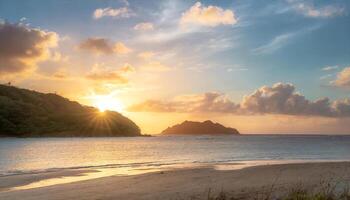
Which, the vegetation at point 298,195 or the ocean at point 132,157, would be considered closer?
the vegetation at point 298,195

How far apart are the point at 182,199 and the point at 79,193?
8.30 meters

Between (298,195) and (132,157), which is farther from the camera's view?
(132,157)

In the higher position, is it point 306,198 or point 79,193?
point 306,198

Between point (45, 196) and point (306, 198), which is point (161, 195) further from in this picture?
point (306, 198)

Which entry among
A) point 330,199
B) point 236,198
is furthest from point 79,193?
point 330,199

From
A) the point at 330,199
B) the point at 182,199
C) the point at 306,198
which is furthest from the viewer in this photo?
the point at 182,199

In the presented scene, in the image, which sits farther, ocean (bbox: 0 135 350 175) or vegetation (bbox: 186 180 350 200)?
ocean (bbox: 0 135 350 175)

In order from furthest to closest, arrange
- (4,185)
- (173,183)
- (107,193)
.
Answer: (4,185) → (173,183) → (107,193)

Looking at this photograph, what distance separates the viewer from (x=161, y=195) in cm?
2309

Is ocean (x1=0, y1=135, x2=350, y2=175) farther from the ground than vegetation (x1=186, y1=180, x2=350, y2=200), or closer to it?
closer to it

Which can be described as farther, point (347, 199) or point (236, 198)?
point (236, 198)

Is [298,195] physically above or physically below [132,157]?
above

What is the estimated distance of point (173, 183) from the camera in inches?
1196

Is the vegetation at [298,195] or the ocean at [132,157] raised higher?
the vegetation at [298,195]
